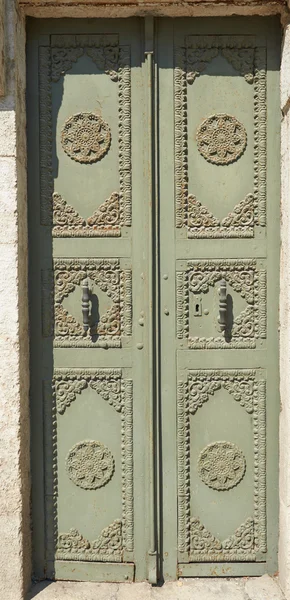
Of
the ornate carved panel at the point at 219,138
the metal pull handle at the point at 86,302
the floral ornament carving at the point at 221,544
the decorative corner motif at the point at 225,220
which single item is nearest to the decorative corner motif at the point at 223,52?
the ornate carved panel at the point at 219,138

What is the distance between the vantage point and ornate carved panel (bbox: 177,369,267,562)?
2564 millimetres

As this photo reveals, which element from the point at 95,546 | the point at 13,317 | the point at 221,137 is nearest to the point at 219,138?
the point at 221,137

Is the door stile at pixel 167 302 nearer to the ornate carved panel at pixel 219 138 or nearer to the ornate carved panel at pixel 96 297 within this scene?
the ornate carved panel at pixel 219 138

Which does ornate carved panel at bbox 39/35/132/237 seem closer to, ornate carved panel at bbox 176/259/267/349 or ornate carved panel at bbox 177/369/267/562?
ornate carved panel at bbox 176/259/267/349

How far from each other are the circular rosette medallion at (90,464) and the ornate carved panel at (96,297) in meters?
0.56

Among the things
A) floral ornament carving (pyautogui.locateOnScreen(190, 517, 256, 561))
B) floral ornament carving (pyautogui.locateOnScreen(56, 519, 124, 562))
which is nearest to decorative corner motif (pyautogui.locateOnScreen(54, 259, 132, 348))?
floral ornament carving (pyautogui.locateOnScreen(56, 519, 124, 562))

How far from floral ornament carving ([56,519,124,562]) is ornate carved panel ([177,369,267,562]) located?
0.34 metres

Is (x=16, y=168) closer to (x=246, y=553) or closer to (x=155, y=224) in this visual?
(x=155, y=224)

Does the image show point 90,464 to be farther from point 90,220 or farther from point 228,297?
point 90,220

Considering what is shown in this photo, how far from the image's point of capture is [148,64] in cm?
245

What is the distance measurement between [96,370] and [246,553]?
51.1 inches

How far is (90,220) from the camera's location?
253 centimetres

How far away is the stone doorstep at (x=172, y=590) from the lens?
2.47 m

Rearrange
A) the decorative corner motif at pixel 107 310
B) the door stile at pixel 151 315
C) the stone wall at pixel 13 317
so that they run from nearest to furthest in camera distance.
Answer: the stone wall at pixel 13 317, the door stile at pixel 151 315, the decorative corner motif at pixel 107 310
